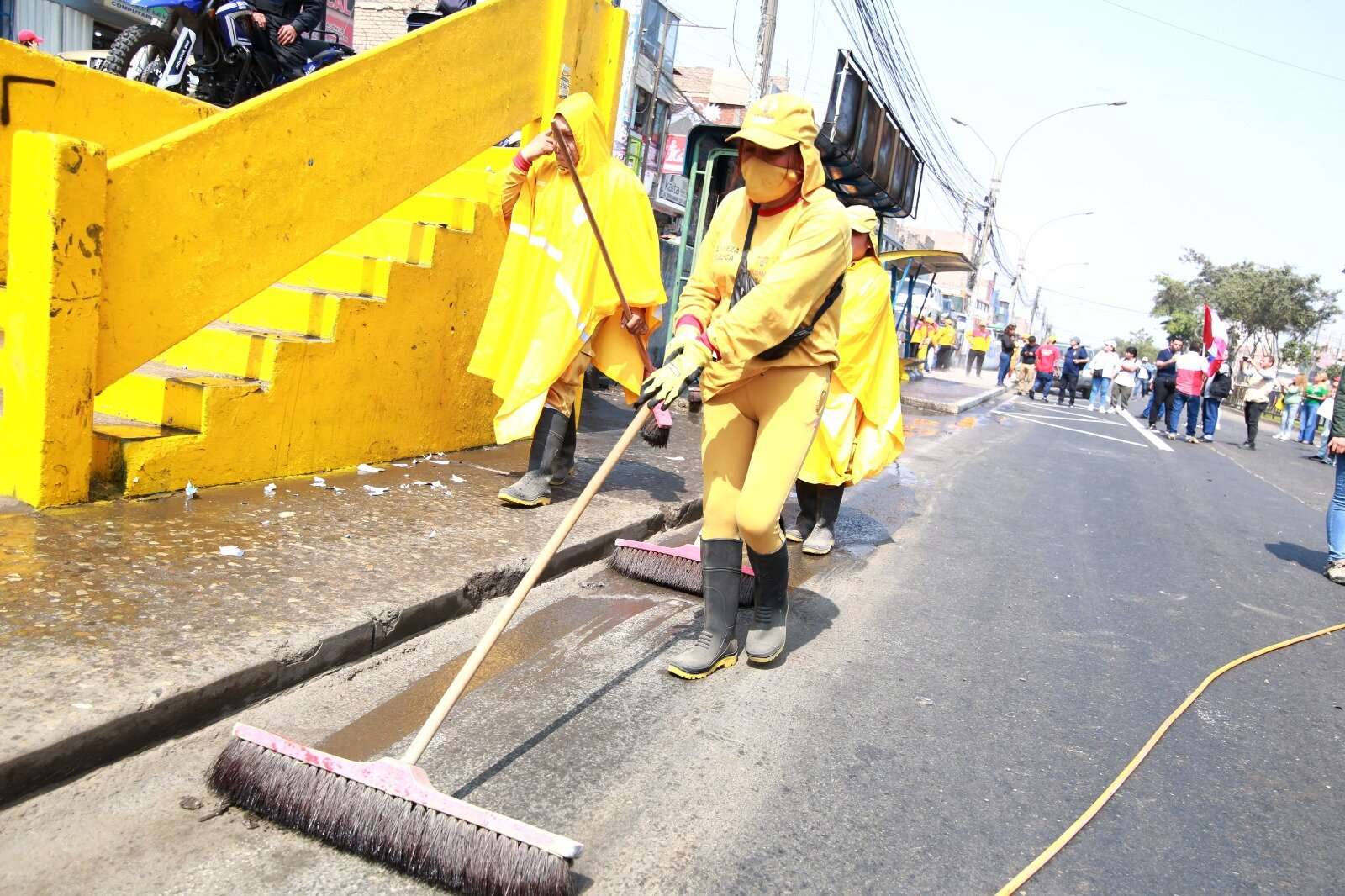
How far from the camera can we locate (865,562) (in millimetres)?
6074

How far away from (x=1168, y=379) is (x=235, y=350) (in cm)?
1849

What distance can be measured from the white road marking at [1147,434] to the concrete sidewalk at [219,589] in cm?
1334

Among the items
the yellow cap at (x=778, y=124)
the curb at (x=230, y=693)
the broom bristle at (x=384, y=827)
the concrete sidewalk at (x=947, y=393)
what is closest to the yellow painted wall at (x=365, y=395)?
the curb at (x=230, y=693)

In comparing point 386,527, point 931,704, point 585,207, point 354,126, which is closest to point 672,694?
point 931,704

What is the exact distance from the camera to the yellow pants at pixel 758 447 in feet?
12.2

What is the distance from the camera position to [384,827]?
2.40 metres

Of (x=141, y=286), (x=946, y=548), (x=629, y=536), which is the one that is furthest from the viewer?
(x=946, y=548)

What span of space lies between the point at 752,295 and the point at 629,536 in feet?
8.24

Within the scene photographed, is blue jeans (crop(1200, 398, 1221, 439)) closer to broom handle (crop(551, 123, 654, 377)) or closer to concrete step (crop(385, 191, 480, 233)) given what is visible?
concrete step (crop(385, 191, 480, 233))

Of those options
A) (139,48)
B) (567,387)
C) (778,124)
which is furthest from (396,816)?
(139,48)

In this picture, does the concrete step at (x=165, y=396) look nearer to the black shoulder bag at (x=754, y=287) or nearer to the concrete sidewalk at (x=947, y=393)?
the black shoulder bag at (x=754, y=287)

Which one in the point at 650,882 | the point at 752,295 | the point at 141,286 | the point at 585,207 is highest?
the point at 585,207

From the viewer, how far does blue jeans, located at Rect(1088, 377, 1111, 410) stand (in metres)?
25.4

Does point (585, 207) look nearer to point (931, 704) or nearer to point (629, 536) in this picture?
point (629, 536)
